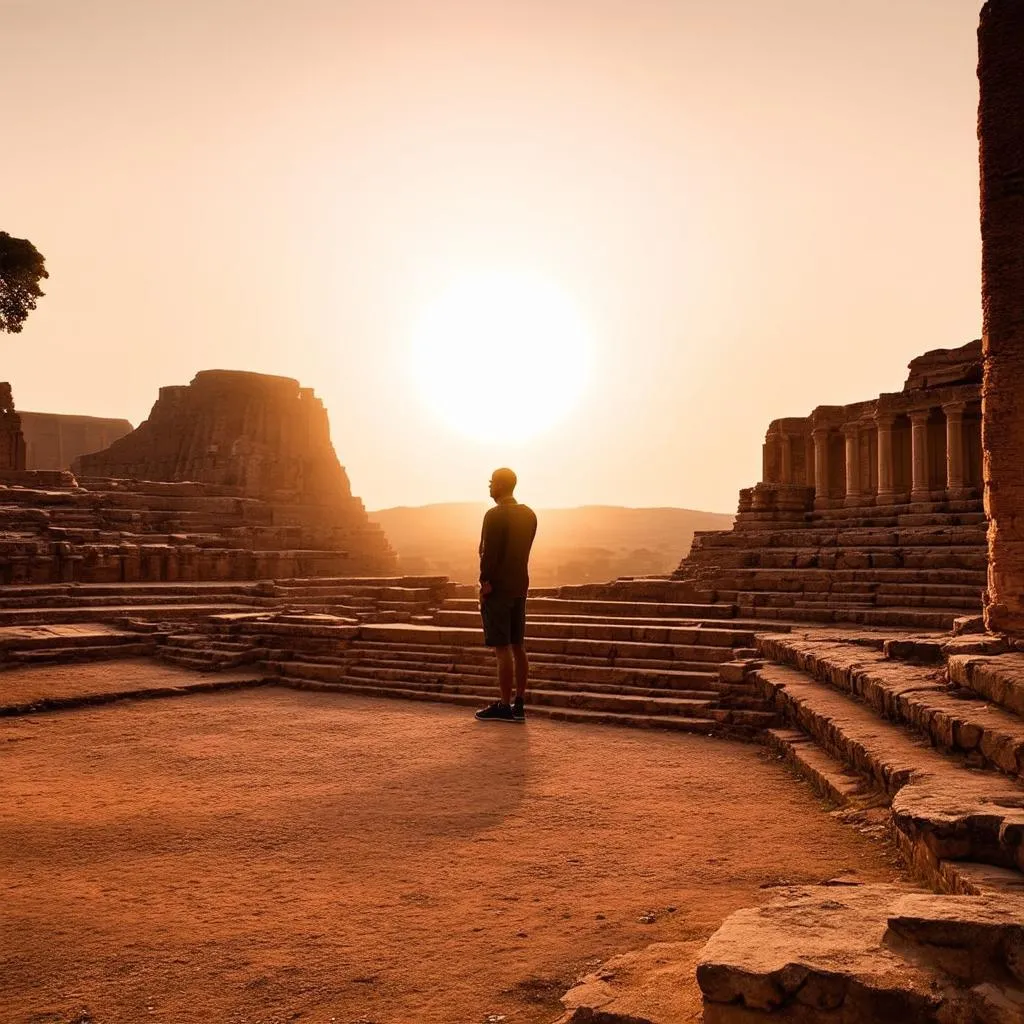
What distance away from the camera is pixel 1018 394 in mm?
6762

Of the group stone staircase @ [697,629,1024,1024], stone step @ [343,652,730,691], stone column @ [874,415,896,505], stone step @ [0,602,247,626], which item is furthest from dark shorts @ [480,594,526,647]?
stone column @ [874,415,896,505]

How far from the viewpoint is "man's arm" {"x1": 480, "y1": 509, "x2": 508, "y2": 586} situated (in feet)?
25.7

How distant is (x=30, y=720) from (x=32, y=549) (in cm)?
926

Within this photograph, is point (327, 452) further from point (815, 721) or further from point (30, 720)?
point (815, 721)

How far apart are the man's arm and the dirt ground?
137cm

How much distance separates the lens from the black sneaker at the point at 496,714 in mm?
7977

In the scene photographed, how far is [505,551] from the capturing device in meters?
7.88

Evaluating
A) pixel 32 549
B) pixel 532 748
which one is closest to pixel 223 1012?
pixel 532 748

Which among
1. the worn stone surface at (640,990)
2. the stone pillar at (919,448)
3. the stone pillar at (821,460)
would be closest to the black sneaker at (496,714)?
the worn stone surface at (640,990)

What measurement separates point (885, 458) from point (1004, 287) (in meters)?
14.6

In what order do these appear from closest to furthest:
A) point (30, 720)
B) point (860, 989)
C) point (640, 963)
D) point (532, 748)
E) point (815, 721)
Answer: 1. point (860, 989)
2. point (640, 963)
3. point (815, 721)
4. point (532, 748)
5. point (30, 720)

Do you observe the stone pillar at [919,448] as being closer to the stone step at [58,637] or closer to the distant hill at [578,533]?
the stone step at [58,637]

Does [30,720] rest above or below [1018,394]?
below

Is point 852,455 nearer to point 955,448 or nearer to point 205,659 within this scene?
point 955,448
